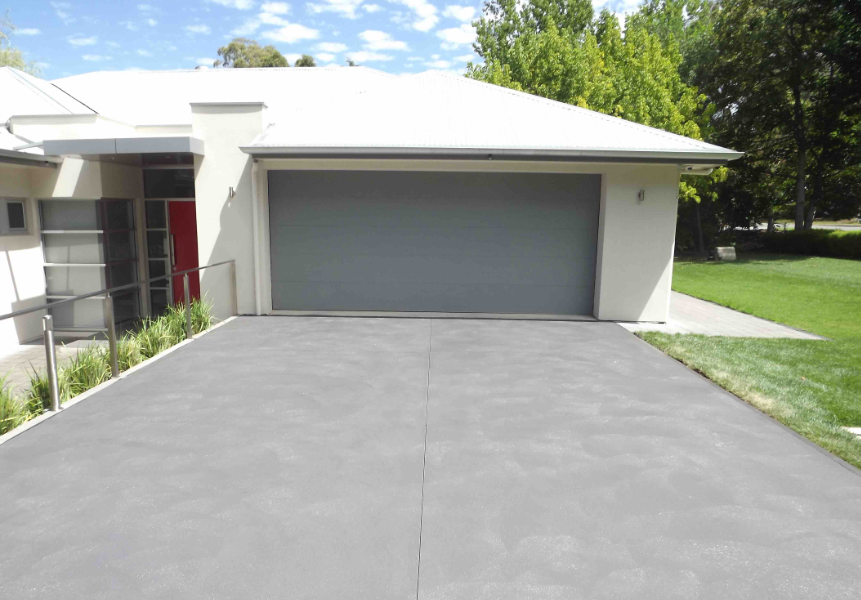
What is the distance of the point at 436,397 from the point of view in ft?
19.1

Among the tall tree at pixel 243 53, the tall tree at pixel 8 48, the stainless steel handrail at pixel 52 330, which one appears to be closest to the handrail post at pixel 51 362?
Result: the stainless steel handrail at pixel 52 330

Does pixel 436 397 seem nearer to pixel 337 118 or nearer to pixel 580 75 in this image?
pixel 337 118

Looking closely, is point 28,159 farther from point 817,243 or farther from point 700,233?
point 817,243

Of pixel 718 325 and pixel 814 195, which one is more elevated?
pixel 814 195

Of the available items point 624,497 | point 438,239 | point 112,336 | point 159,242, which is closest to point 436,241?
point 438,239

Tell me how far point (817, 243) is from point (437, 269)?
21.1 metres

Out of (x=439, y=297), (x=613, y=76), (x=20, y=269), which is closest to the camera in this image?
(x=20, y=269)

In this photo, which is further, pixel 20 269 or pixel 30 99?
pixel 30 99

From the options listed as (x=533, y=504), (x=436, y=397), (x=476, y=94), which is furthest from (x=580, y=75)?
(x=533, y=504)

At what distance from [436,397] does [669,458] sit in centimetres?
229

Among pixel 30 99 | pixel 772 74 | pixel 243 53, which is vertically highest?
pixel 243 53

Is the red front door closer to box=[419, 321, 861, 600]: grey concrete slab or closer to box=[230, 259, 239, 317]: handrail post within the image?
box=[230, 259, 239, 317]: handrail post

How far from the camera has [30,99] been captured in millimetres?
11031

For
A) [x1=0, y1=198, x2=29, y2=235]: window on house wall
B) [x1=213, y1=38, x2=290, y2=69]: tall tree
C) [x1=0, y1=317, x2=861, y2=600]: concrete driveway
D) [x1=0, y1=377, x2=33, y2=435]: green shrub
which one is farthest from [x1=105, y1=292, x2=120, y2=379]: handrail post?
[x1=213, y1=38, x2=290, y2=69]: tall tree
